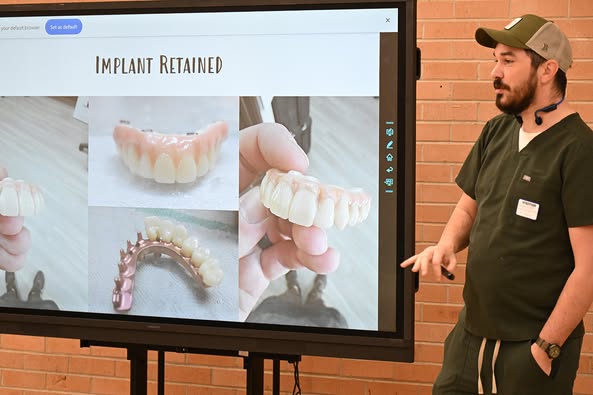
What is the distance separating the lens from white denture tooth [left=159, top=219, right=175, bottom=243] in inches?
106

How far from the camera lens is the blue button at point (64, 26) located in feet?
9.04

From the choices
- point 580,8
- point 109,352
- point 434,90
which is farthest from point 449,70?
point 109,352

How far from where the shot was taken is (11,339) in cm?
382

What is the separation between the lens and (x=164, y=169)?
2.70m

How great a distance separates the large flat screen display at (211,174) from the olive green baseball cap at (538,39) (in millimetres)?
315

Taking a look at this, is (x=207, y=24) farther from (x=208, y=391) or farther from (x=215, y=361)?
(x=208, y=391)

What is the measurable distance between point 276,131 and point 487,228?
724 mm

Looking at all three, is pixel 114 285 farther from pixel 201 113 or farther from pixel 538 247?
pixel 538 247

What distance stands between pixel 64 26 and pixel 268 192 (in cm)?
90

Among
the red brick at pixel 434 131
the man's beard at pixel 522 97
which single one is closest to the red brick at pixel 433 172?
the red brick at pixel 434 131

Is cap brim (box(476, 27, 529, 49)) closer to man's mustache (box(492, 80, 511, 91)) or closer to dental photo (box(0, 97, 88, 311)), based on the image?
man's mustache (box(492, 80, 511, 91))

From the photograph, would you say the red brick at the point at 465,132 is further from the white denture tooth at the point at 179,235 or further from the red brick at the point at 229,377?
the red brick at the point at 229,377

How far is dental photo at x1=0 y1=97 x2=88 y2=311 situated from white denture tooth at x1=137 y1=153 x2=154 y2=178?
0.64ft

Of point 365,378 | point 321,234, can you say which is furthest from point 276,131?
point 365,378
